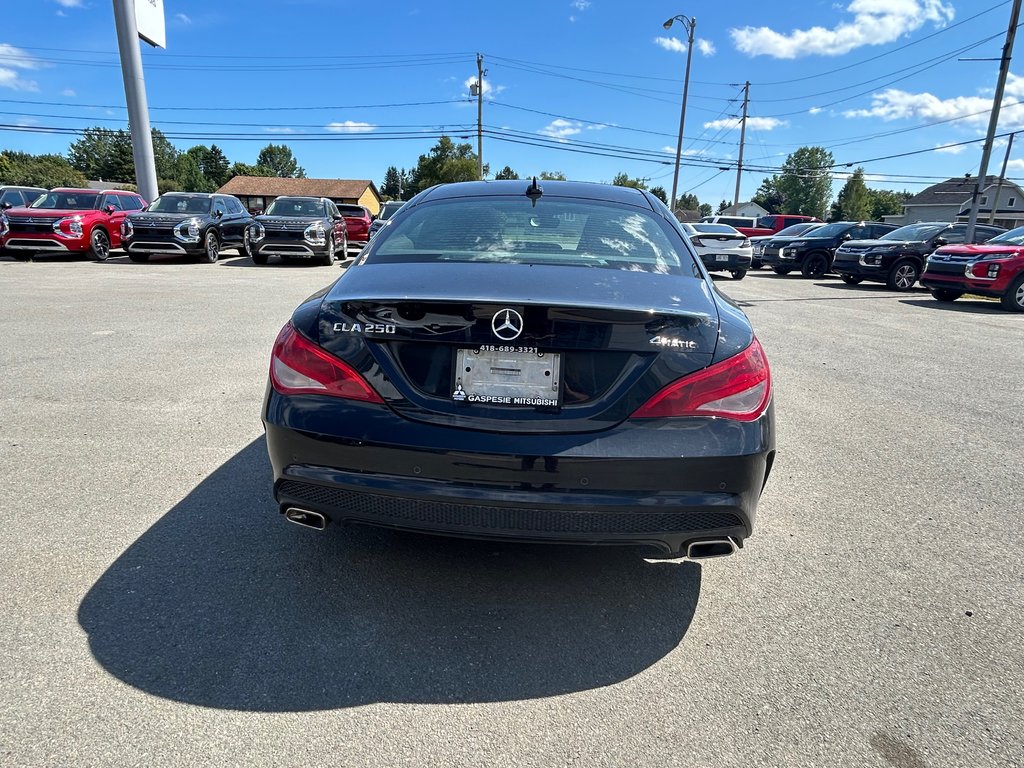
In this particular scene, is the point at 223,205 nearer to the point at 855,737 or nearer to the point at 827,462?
→ the point at 827,462

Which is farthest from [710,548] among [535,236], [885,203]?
[885,203]

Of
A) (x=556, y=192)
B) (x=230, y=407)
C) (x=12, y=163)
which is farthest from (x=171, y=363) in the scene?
(x=12, y=163)

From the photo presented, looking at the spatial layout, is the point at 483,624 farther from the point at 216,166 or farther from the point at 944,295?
the point at 216,166

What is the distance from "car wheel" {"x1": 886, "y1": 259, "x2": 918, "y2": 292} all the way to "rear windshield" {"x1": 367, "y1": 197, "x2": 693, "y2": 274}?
14.8 m

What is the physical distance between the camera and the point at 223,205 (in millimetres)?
17750

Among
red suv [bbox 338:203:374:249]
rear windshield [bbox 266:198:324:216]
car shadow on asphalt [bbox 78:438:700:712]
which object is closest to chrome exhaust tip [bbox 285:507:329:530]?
car shadow on asphalt [bbox 78:438:700:712]

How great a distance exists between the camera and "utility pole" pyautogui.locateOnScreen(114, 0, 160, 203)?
67.7 ft

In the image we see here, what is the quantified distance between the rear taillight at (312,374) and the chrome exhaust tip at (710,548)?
3.92ft

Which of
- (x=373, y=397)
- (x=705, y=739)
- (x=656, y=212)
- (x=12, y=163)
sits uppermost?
(x=12, y=163)

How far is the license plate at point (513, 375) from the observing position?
2.10m

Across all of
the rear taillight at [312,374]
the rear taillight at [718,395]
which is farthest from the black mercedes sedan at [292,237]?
the rear taillight at [718,395]

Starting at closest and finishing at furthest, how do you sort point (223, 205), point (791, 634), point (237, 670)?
point (237, 670), point (791, 634), point (223, 205)

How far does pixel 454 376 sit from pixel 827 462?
3004mm

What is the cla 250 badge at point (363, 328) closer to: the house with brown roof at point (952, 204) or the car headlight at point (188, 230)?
the car headlight at point (188, 230)
